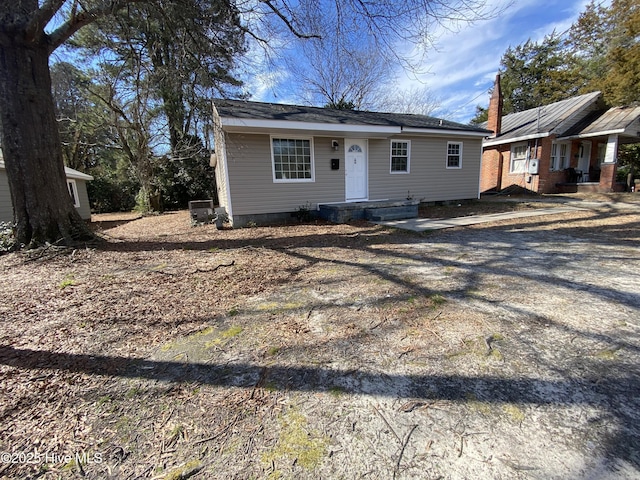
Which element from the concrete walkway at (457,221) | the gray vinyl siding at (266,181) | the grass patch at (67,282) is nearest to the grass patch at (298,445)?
the grass patch at (67,282)

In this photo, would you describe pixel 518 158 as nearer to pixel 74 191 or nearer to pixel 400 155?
pixel 400 155

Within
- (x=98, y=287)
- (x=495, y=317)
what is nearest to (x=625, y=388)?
(x=495, y=317)

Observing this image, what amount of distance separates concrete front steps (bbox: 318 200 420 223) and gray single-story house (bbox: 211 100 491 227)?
1.01 meters

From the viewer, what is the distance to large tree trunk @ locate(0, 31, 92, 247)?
16.6ft

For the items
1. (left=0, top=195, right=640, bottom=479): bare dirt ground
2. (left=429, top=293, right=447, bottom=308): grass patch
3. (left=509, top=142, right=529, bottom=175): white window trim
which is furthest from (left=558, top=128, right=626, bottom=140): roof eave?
(left=429, top=293, right=447, bottom=308): grass patch

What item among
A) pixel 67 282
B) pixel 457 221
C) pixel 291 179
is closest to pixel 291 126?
pixel 291 179

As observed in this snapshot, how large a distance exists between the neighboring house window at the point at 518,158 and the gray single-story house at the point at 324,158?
16.2 ft

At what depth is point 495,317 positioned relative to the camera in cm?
268

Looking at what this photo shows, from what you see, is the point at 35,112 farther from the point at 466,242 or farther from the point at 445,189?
the point at 445,189

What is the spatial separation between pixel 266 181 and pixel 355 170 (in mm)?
3170

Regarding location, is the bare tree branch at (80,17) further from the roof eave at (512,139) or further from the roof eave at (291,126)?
the roof eave at (512,139)

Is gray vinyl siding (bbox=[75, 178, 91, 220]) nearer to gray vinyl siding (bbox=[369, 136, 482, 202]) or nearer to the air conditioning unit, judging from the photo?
the air conditioning unit

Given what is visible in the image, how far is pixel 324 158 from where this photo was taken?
9.44m

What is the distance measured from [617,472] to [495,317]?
58.6 inches
